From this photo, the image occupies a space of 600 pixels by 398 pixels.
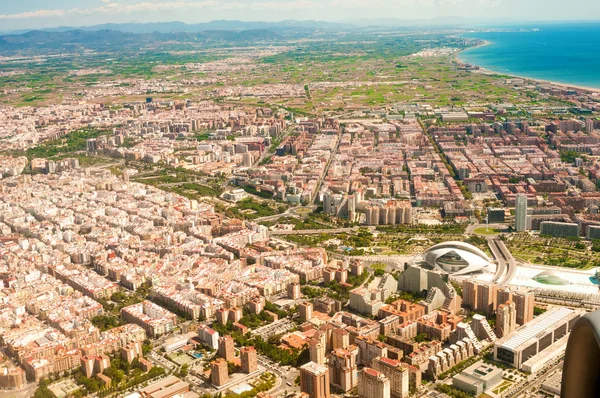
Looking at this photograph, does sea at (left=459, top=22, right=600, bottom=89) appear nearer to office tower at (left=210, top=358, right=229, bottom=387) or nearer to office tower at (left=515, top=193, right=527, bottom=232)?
office tower at (left=515, top=193, right=527, bottom=232)

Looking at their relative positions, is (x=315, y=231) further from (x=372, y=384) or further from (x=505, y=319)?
(x=372, y=384)

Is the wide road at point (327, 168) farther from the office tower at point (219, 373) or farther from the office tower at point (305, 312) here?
the office tower at point (219, 373)

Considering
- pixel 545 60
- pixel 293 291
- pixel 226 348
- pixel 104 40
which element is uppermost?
pixel 104 40

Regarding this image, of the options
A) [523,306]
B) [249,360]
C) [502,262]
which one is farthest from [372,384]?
[502,262]

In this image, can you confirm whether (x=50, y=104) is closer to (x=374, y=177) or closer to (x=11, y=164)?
(x=11, y=164)

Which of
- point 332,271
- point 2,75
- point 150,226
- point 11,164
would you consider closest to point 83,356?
point 332,271

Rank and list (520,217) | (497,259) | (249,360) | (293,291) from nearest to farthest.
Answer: (249,360)
(293,291)
(497,259)
(520,217)
